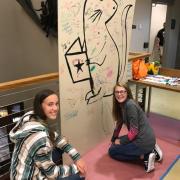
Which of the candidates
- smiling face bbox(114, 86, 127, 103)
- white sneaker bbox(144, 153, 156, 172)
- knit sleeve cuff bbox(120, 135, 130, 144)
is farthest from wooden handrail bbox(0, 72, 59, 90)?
white sneaker bbox(144, 153, 156, 172)

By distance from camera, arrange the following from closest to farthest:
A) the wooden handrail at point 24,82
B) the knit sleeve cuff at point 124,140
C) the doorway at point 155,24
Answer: the wooden handrail at point 24,82
the knit sleeve cuff at point 124,140
the doorway at point 155,24

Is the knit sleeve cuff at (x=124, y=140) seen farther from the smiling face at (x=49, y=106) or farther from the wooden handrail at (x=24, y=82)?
the smiling face at (x=49, y=106)

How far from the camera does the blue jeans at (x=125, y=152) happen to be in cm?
241

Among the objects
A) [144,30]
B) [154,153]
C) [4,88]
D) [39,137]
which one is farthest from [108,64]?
[144,30]

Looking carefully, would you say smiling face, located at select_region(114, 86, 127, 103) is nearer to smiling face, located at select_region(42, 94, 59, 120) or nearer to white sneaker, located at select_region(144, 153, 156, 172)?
white sneaker, located at select_region(144, 153, 156, 172)

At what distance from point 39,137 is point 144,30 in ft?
14.5

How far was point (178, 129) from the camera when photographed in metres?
3.37

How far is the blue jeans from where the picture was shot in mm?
2408

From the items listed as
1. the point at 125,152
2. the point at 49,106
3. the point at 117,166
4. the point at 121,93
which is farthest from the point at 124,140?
the point at 49,106

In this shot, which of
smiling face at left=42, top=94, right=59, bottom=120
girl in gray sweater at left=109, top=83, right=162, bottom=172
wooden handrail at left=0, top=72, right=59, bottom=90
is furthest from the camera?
girl in gray sweater at left=109, top=83, right=162, bottom=172

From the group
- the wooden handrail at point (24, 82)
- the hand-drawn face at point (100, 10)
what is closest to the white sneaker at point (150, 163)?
the wooden handrail at point (24, 82)

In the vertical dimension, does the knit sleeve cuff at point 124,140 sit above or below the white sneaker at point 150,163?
above

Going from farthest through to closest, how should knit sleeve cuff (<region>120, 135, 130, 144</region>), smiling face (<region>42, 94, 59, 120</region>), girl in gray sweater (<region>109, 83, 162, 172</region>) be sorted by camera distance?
knit sleeve cuff (<region>120, 135, 130, 144</region>), girl in gray sweater (<region>109, 83, 162, 172</region>), smiling face (<region>42, 94, 59, 120</region>)

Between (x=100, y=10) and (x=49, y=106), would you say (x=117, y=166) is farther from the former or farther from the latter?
(x=100, y=10)
